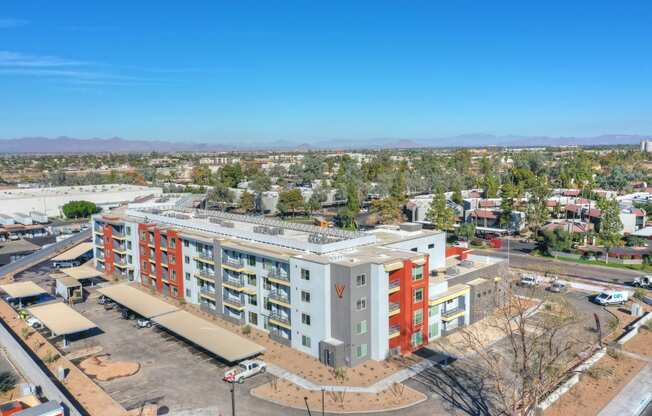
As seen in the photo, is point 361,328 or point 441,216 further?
point 441,216

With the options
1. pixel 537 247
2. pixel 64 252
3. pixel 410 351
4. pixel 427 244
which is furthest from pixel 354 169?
pixel 410 351

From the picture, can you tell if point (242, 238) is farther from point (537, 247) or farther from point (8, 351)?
point (537, 247)

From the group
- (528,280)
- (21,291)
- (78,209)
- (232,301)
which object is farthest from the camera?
(78,209)

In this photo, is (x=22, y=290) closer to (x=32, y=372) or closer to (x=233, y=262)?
(x=32, y=372)

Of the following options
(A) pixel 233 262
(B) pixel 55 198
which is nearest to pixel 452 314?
(A) pixel 233 262

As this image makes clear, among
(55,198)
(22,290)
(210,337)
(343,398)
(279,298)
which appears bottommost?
(343,398)

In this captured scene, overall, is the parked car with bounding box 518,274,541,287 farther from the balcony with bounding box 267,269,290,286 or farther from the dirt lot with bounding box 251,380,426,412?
the balcony with bounding box 267,269,290,286

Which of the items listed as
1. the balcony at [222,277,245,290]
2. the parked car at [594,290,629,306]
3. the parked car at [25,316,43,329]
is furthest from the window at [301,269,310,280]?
the parked car at [594,290,629,306]
